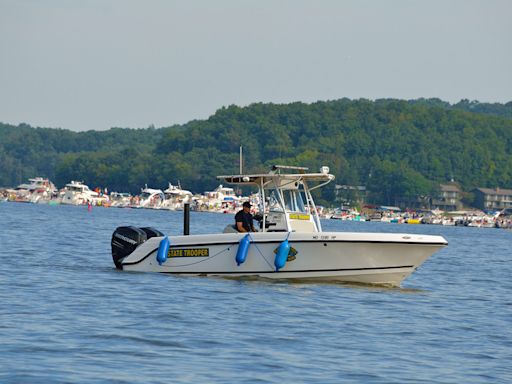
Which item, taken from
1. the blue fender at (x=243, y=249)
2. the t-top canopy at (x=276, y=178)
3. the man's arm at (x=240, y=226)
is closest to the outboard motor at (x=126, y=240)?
the t-top canopy at (x=276, y=178)

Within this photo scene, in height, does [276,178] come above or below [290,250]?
above

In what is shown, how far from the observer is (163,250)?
26.5 metres

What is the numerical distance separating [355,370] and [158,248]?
1096cm

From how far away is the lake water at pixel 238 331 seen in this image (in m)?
15.9

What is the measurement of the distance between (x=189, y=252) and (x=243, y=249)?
161cm

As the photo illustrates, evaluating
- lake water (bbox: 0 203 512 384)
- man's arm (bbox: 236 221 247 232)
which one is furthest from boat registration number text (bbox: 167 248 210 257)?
A: man's arm (bbox: 236 221 247 232)

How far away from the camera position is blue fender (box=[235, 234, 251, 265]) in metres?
25.2

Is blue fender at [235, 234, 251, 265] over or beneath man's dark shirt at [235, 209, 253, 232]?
beneath

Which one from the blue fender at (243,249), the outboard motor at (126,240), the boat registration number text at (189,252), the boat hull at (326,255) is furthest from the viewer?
the outboard motor at (126,240)

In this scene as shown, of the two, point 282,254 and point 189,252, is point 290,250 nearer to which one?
point 282,254

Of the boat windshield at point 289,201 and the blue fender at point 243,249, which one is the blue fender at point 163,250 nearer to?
the blue fender at point 243,249

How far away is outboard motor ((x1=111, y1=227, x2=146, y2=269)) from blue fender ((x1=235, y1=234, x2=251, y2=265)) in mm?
2967

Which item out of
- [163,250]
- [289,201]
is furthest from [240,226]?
[163,250]

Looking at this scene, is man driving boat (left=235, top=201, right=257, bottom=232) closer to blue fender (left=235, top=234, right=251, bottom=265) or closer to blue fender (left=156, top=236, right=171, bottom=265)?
blue fender (left=235, top=234, right=251, bottom=265)
